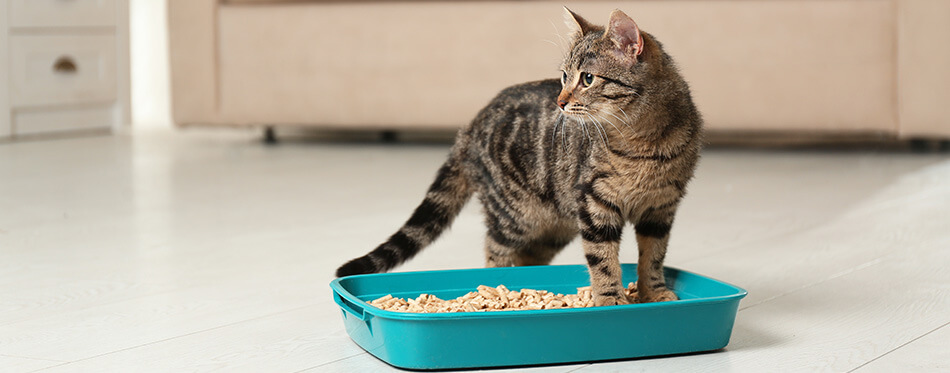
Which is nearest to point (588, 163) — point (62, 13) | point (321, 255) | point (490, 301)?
point (490, 301)

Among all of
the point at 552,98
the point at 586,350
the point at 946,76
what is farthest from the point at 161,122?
the point at 586,350

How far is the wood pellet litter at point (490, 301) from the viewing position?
4.23ft

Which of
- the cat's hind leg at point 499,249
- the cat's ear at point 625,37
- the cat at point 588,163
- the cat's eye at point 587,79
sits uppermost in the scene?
the cat's ear at point 625,37

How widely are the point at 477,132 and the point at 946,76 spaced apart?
1990 millimetres

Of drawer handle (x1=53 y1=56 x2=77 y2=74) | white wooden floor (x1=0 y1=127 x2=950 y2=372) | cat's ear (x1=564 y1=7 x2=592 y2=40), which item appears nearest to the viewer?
white wooden floor (x1=0 y1=127 x2=950 y2=372)

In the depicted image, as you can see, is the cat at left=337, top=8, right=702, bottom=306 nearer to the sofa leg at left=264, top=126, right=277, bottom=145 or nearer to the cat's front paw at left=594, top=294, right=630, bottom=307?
the cat's front paw at left=594, top=294, right=630, bottom=307

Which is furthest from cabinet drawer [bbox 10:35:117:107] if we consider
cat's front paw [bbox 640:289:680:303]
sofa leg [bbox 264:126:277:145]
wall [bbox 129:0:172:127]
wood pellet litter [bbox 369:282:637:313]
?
cat's front paw [bbox 640:289:680:303]

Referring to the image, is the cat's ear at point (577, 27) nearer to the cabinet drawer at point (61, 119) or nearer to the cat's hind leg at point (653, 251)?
the cat's hind leg at point (653, 251)

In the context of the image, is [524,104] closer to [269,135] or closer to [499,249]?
[499,249]

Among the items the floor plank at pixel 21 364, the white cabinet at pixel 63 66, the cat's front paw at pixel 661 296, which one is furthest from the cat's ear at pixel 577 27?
the white cabinet at pixel 63 66

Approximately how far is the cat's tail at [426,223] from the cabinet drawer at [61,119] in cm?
293

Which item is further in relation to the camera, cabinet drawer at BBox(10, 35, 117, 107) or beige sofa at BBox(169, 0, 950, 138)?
cabinet drawer at BBox(10, 35, 117, 107)

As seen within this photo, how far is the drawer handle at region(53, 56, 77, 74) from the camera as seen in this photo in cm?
411

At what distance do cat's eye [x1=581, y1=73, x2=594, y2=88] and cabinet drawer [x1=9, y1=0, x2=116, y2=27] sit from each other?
3.20 meters
